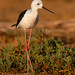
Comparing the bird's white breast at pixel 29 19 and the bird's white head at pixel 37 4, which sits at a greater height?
the bird's white head at pixel 37 4

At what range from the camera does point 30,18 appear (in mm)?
4625

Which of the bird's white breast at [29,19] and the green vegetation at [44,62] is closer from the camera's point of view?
the green vegetation at [44,62]

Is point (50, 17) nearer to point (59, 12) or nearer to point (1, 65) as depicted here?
point (59, 12)

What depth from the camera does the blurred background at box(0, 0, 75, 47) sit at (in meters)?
7.76

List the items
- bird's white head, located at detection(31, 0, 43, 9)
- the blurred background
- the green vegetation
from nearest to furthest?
the green vegetation, bird's white head, located at detection(31, 0, 43, 9), the blurred background

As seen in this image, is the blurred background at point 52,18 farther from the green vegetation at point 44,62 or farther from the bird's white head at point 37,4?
the bird's white head at point 37,4

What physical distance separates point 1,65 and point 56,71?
3.59 ft

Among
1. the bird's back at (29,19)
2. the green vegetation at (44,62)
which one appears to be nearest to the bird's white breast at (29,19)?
the bird's back at (29,19)

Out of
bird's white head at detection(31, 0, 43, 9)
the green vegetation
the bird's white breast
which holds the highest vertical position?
bird's white head at detection(31, 0, 43, 9)

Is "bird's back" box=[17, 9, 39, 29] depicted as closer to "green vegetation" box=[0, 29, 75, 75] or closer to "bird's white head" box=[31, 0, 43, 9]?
"bird's white head" box=[31, 0, 43, 9]

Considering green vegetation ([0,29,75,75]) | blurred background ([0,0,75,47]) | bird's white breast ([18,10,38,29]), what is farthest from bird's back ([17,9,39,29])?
blurred background ([0,0,75,47])

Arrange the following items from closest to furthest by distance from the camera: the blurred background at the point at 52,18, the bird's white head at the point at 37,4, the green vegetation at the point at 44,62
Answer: the green vegetation at the point at 44,62
the bird's white head at the point at 37,4
the blurred background at the point at 52,18

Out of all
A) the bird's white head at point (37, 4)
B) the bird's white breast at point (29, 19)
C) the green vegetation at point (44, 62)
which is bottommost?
the green vegetation at point (44, 62)

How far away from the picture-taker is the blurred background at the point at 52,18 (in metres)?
7.76
